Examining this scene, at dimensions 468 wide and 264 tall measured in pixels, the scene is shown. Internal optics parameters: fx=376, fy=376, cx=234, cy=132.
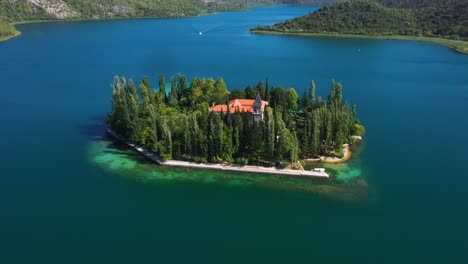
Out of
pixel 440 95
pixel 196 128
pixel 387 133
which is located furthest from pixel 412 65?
pixel 196 128

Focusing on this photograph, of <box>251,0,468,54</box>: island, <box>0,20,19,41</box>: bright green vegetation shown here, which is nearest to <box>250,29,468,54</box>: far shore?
<box>251,0,468,54</box>: island

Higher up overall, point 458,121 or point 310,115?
point 310,115

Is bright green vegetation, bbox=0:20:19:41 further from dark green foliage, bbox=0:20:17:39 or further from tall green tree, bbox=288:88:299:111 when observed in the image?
tall green tree, bbox=288:88:299:111

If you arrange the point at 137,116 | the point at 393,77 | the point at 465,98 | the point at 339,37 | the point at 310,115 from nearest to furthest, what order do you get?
the point at 310,115
the point at 137,116
the point at 465,98
the point at 393,77
the point at 339,37

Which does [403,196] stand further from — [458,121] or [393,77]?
[393,77]

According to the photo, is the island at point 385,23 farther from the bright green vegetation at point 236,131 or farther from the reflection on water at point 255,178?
the reflection on water at point 255,178

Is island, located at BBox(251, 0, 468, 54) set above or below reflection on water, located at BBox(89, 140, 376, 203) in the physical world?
above
